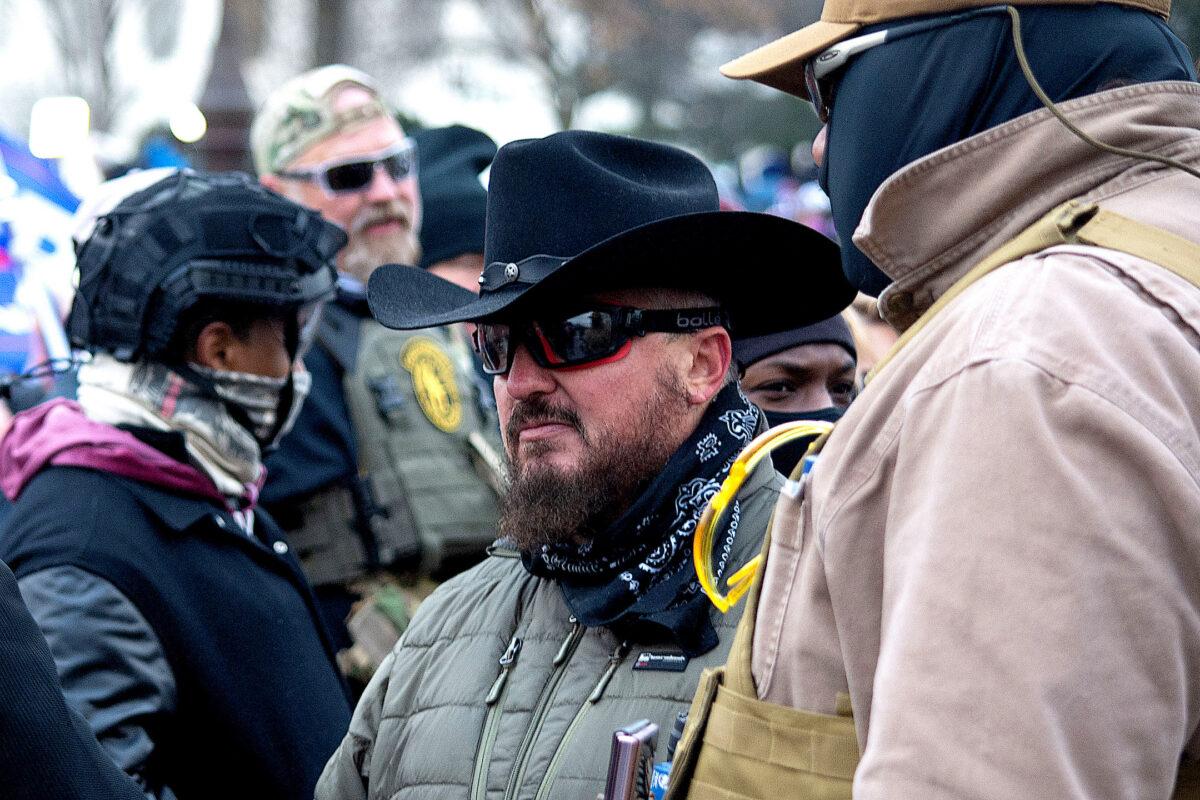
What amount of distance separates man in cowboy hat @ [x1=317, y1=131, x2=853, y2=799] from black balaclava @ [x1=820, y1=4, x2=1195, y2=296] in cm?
90

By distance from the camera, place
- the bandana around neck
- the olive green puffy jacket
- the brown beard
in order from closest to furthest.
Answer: the olive green puffy jacket
the brown beard
the bandana around neck

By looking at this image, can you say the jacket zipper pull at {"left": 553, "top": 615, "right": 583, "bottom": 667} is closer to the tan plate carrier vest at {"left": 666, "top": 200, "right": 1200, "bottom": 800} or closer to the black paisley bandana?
the black paisley bandana

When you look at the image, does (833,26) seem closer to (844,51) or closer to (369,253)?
(844,51)

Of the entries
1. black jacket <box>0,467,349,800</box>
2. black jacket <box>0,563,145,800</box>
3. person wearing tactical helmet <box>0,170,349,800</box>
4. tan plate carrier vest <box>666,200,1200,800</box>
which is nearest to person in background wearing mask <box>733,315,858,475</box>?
person wearing tactical helmet <box>0,170,349,800</box>

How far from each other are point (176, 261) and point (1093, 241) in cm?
283

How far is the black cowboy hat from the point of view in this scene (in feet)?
9.34

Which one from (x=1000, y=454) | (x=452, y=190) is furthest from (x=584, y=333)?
(x=452, y=190)

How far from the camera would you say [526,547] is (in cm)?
284

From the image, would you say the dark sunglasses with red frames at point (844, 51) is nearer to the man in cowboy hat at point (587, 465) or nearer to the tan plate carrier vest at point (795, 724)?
the tan plate carrier vest at point (795, 724)

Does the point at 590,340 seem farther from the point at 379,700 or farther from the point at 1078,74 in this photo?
the point at 1078,74

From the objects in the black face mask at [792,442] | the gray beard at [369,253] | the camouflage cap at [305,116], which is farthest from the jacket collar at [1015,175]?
the camouflage cap at [305,116]

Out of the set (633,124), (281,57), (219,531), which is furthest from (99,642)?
(281,57)

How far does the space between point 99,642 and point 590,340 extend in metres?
1.27

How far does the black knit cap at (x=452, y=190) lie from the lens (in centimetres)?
653
